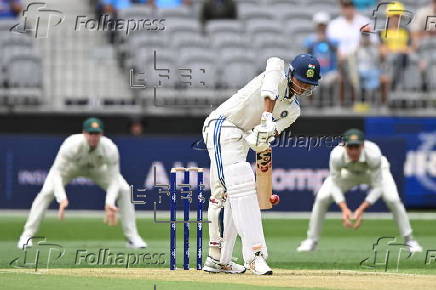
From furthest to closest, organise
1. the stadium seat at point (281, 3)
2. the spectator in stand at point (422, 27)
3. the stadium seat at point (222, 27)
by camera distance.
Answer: the stadium seat at point (281, 3) → the stadium seat at point (222, 27) → the spectator in stand at point (422, 27)

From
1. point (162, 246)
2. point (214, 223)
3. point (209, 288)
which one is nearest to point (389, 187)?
point (162, 246)

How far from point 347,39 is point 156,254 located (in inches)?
338

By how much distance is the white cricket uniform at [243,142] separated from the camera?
11086mm

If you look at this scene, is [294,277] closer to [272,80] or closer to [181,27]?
[272,80]

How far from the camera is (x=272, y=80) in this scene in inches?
428

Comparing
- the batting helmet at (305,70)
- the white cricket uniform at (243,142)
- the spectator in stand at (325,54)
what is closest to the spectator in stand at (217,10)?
the spectator in stand at (325,54)

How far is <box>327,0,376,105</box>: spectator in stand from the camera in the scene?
2142 centimetres

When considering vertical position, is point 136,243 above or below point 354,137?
below

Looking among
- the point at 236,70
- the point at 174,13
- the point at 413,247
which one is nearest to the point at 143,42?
the point at 174,13

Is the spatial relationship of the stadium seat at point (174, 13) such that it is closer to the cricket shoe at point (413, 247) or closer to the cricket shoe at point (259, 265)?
the cricket shoe at point (413, 247)

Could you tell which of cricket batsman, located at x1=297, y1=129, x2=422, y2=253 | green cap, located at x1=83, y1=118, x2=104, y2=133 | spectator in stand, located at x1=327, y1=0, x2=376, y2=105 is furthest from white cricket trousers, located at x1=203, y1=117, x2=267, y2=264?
spectator in stand, located at x1=327, y1=0, x2=376, y2=105

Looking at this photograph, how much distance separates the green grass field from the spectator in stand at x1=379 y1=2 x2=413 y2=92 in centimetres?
279

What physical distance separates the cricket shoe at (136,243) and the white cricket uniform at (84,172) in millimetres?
67

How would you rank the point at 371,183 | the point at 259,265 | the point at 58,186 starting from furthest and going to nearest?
1. the point at 371,183
2. the point at 58,186
3. the point at 259,265
